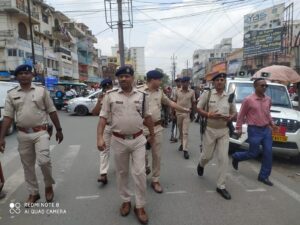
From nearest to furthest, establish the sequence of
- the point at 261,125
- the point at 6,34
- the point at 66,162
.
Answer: the point at 261,125, the point at 66,162, the point at 6,34

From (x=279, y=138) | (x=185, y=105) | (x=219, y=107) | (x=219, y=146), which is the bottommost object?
(x=279, y=138)

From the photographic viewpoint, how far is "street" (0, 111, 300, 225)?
4.26 meters

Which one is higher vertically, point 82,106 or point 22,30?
point 22,30

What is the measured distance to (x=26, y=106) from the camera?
14.9 feet

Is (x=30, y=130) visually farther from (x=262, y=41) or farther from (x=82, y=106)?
(x=262, y=41)

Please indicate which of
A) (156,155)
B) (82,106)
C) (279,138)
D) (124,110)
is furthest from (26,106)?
(82,106)

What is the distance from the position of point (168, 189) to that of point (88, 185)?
1353 millimetres

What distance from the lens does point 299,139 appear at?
6844mm

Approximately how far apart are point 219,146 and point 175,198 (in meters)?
1.04

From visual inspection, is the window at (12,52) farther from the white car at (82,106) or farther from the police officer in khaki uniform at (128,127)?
the police officer in khaki uniform at (128,127)

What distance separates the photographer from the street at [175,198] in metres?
4.26

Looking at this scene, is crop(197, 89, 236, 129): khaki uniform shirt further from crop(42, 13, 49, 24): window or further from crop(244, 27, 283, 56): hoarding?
crop(42, 13, 49, 24): window

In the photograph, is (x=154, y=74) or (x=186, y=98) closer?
(x=154, y=74)

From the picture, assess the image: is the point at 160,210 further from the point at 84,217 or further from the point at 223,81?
the point at 223,81
